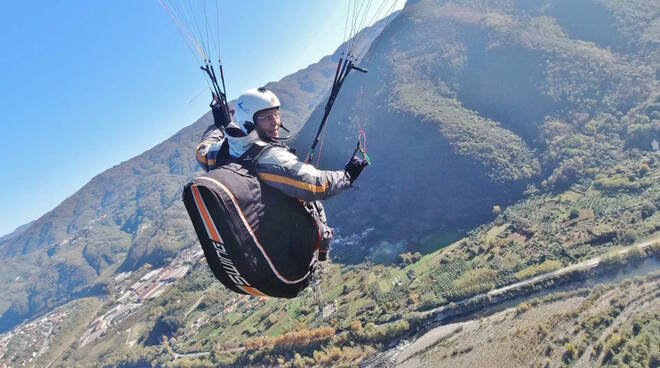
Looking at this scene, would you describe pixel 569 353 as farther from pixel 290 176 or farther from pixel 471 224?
pixel 471 224

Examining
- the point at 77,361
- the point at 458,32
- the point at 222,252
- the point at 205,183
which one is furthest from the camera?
the point at 458,32

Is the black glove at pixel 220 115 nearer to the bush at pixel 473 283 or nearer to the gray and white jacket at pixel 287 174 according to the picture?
the gray and white jacket at pixel 287 174

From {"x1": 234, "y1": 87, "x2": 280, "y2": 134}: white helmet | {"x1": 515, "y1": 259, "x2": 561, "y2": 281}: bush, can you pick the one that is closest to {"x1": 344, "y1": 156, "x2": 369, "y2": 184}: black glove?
{"x1": 234, "y1": 87, "x2": 280, "y2": 134}: white helmet

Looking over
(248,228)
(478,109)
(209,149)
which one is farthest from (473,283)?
(478,109)

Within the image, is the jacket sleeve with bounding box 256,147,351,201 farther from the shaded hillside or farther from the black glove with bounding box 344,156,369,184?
the shaded hillside

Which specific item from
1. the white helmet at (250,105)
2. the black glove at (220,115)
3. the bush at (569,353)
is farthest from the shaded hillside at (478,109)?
the white helmet at (250,105)

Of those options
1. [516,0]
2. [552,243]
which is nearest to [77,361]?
[552,243]

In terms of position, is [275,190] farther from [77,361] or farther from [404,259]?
[77,361]

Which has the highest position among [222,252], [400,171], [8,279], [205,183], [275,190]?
[8,279]
